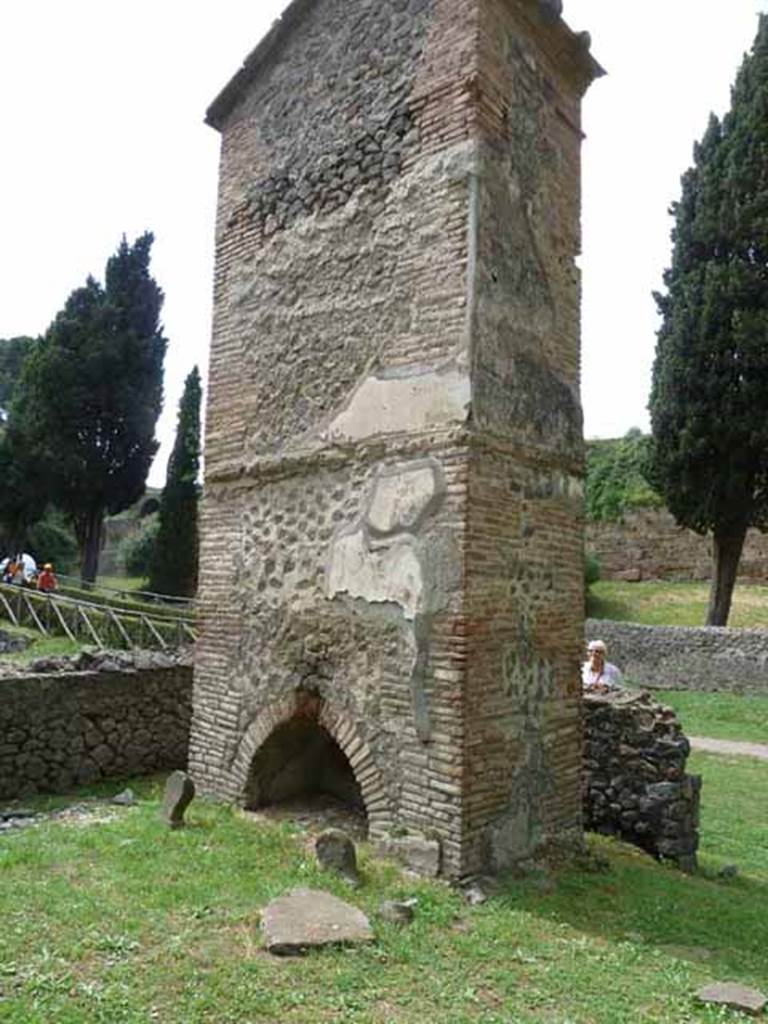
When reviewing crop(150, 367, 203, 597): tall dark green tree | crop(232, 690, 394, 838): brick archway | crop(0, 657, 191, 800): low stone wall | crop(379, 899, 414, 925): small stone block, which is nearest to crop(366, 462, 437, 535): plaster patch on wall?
crop(232, 690, 394, 838): brick archway

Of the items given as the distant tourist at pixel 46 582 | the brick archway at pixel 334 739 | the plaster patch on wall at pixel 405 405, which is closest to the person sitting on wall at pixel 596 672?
the brick archway at pixel 334 739

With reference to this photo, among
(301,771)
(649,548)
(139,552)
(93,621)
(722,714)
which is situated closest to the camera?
(301,771)

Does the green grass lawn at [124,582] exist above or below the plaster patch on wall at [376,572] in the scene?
below

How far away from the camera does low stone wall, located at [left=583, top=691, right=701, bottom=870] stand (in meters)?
7.63

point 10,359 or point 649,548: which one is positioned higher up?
point 10,359

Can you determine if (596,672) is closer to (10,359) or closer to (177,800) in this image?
(177,800)

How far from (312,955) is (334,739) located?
2320 millimetres

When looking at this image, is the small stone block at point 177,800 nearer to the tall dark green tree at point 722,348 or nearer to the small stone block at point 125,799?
the small stone block at point 125,799

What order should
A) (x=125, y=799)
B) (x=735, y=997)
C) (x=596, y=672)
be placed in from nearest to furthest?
(x=735, y=997)
(x=125, y=799)
(x=596, y=672)

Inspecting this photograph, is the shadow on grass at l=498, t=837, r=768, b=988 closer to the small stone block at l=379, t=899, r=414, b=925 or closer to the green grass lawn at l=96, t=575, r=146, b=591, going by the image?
the small stone block at l=379, t=899, r=414, b=925

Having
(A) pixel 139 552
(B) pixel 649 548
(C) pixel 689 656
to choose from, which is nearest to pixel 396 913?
(C) pixel 689 656

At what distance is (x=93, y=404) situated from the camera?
2678cm

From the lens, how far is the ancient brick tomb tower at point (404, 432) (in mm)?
5957

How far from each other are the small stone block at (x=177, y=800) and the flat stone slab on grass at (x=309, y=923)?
170 cm
